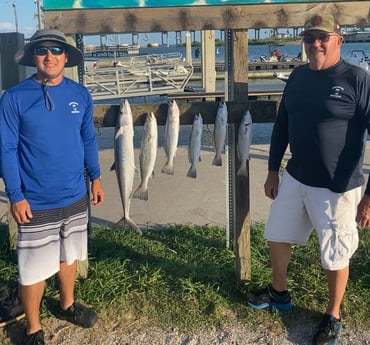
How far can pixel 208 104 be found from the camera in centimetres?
400

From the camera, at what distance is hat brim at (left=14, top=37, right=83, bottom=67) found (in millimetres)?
3088

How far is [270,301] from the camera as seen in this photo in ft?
12.2

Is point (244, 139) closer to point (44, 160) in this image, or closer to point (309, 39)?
point (309, 39)

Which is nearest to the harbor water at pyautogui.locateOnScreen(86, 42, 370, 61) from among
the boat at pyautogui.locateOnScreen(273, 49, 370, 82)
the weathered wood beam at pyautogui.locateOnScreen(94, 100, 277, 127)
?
the boat at pyautogui.locateOnScreen(273, 49, 370, 82)

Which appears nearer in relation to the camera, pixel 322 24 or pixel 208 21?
pixel 322 24

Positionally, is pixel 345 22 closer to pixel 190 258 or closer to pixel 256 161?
pixel 190 258

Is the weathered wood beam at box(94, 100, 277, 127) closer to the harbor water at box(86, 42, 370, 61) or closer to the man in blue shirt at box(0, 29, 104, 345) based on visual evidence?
the man in blue shirt at box(0, 29, 104, 345)

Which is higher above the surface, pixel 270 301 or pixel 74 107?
pixel 74 107

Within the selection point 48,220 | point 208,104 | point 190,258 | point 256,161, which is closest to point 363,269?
point 190,258

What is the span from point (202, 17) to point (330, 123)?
1335 mm

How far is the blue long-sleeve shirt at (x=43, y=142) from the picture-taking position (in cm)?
297

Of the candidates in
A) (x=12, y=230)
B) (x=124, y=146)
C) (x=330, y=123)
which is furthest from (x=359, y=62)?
(x=12, y=230)

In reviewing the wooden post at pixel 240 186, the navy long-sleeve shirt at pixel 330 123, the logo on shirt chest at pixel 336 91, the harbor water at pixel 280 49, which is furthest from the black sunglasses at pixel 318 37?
the harbor water at pixel 280 49

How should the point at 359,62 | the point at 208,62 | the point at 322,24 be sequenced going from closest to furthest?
1. the point at 322,24
2. the point at 359,62
3. the point at 208,62
